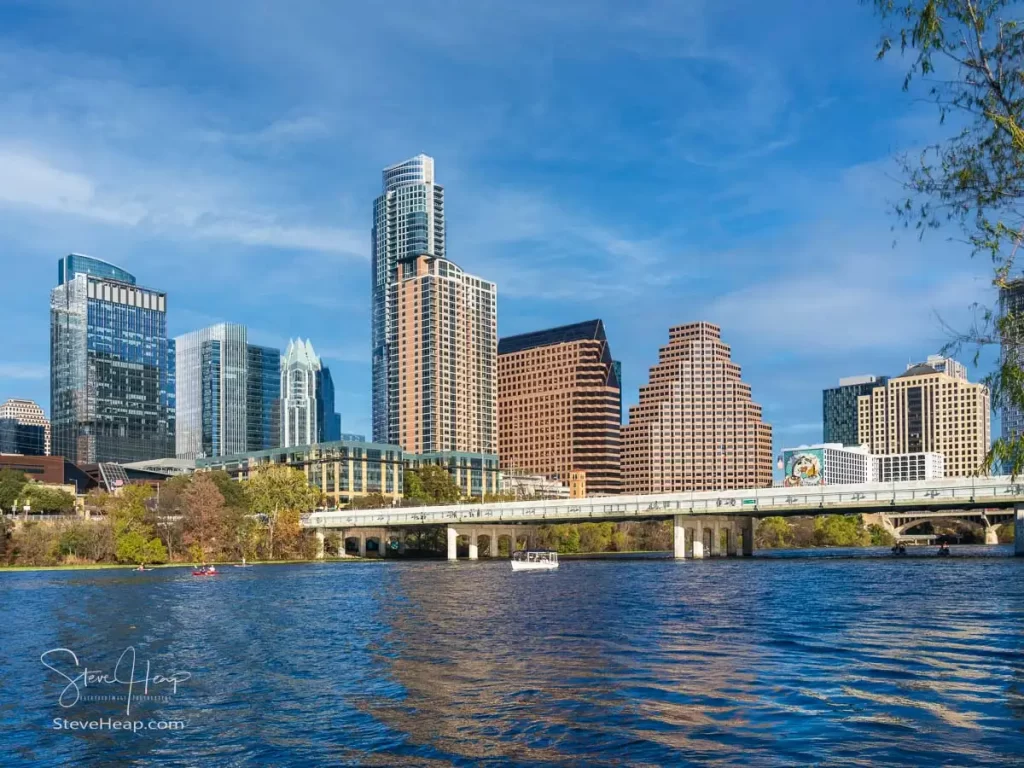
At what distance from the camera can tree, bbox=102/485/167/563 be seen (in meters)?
163

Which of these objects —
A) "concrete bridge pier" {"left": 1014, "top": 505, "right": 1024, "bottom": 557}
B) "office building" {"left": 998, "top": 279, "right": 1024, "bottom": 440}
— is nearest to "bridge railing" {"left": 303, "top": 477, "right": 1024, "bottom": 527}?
"concrete bridge pier" {"left": 1014, "top": 505, "right": 1024, "bottom": 557}

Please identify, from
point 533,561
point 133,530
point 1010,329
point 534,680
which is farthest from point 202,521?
point 1010,329

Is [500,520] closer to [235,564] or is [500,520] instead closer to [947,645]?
[235,564]

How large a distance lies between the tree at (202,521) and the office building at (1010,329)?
526 feet

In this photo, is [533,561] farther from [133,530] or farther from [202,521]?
[133,530]

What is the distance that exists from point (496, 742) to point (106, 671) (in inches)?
962

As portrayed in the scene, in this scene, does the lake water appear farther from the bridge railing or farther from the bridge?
the bridge

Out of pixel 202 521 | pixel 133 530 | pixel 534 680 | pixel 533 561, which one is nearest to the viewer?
pixel 534 680

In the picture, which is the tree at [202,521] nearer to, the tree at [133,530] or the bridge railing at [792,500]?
the tree at [133,530]

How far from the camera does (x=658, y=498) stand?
18000cm

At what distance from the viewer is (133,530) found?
168 metres

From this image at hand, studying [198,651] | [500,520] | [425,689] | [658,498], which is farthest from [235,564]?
[425,689]

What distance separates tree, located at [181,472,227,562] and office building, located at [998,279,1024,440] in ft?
526

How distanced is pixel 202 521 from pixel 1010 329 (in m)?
163
